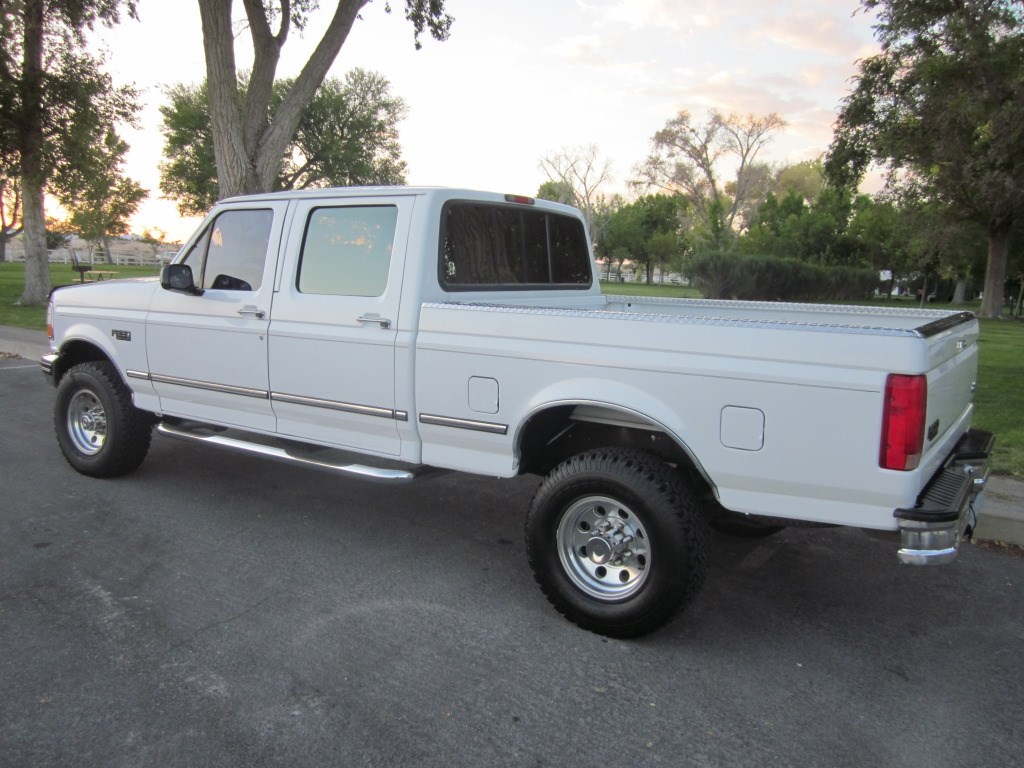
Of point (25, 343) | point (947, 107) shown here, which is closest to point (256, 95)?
point (25, 343)

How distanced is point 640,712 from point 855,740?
0.77m

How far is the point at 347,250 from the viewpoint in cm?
435

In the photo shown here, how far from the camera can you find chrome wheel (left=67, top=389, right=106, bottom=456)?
223 inches

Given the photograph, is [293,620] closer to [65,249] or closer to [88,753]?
[88,753]

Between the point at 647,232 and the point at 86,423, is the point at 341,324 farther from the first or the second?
the point at 647,232

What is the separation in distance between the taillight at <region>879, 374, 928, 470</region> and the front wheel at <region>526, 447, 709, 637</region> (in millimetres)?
844

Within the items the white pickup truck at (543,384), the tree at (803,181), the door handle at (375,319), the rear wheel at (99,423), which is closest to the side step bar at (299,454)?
the white pickup truck at (543,384)

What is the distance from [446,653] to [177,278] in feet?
9.77

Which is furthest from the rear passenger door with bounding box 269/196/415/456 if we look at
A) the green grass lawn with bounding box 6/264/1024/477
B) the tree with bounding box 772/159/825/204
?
the tree with bounding box 772/159/825/204

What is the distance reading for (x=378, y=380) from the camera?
4.09 m

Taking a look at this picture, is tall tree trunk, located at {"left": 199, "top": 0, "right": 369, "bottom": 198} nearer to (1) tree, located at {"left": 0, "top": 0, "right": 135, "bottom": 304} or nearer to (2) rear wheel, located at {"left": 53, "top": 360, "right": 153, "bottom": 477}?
(1) tree, located at {"left": 0, "top": 0, "right": 135, "bottom": 304}

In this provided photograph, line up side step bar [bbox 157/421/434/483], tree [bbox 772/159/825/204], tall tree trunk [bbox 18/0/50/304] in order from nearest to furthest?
side step bar [bbox 157/421/434/483] < tall tree trunk [bbox 18/0/50/304] < tree [bbox 772/159/825/204]

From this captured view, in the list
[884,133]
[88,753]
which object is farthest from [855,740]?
[884,133]

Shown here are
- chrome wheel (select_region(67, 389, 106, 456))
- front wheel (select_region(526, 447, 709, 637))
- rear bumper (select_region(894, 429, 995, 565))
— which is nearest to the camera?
rear bumper (select_region(894, 429, 995, 565))
